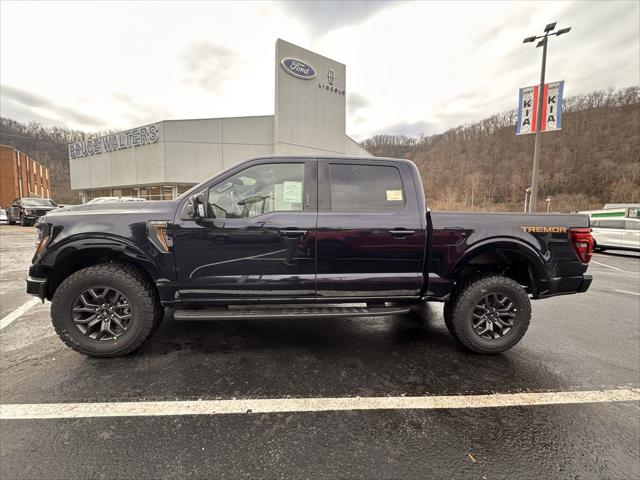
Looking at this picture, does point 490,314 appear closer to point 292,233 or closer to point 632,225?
point 292,233

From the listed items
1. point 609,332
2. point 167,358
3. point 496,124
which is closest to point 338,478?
point 167,358

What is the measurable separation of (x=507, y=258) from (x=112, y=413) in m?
3.89

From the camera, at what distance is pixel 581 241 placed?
3.14m

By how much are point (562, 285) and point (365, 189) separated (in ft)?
7.54

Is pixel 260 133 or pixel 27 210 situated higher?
pixel 260 133

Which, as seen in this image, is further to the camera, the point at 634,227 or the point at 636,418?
the point at 634,227

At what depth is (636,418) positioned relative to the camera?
221cm

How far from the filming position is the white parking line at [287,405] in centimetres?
215

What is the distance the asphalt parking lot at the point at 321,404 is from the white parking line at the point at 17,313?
47mm

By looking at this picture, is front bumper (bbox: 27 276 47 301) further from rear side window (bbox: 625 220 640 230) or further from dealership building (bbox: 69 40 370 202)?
dealership building (bbox: 69 40 370 202)

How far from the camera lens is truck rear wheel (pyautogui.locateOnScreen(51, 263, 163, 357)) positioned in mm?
2824

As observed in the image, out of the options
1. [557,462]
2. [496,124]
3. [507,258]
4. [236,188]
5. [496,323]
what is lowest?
[557,462]

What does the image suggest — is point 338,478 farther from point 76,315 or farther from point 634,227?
point 634,227

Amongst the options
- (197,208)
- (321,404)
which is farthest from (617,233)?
(197,208)
